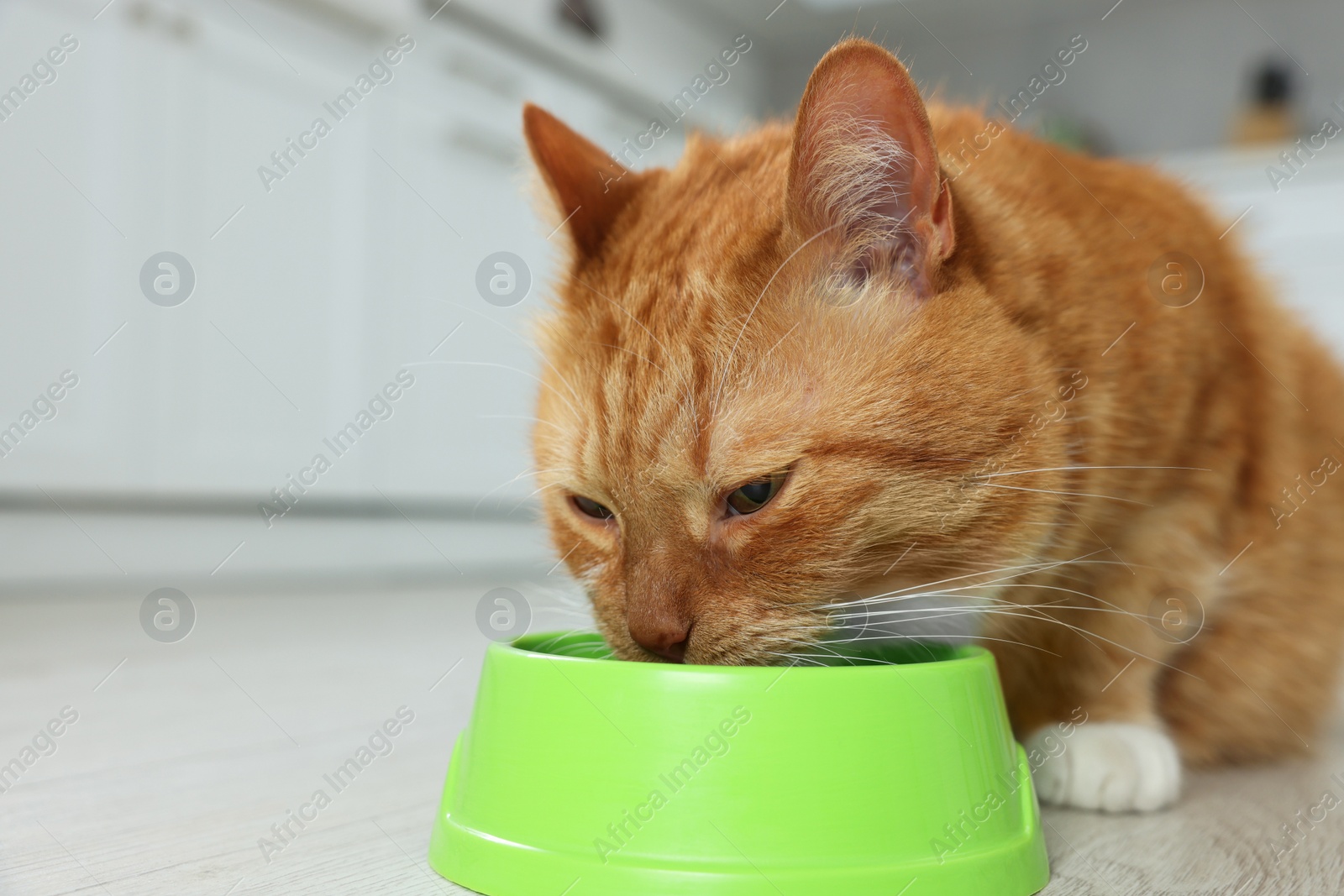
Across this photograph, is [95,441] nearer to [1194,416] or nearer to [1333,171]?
[1194,416]

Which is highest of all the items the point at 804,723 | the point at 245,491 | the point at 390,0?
the point at 390,0

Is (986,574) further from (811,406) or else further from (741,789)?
(741,789)

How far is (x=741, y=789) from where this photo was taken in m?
0.86

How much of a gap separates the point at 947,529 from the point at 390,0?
9.45ft

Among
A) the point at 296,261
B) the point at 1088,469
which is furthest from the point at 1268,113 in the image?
the point at 1088,469

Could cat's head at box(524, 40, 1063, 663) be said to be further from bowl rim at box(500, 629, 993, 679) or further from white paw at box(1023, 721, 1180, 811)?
white paw at box(1023, 721, 1180, 811)

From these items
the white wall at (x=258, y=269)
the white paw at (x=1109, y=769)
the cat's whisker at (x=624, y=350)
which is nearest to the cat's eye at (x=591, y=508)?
the cat's whisker at (x=624, y=350)

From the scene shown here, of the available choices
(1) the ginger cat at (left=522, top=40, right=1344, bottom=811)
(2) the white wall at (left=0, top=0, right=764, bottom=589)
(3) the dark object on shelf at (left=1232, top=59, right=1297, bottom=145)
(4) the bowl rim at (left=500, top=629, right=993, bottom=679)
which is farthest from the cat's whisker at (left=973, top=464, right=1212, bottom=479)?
(3) the dark object on shelf at (left=1232, top=59, right=1297, bottom=145)

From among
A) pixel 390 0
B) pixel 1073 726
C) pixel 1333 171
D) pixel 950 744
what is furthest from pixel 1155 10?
pixel 950 744

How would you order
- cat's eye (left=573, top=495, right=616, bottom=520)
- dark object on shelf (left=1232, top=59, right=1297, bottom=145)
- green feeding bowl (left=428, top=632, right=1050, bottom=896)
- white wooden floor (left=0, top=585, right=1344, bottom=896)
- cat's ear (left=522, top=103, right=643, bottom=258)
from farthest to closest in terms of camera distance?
dark object on shelf (left=1232, top=59, right=1297, bottom=145) → cat's ear (left=522, top=103, right=643, bottom=258) → cat's eye (left=573, top=495, right=616, bottom=520) → white wooden floor (left=0, top=585, right=1344, bottom=896) → green feeding bowl (left=428, top=632, right=1050, bottom=896)

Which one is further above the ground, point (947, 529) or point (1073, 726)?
point (947, 529)

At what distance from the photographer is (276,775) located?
1.31 m

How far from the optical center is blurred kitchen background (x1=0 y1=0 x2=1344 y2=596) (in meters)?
2.67

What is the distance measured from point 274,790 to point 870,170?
93cm
